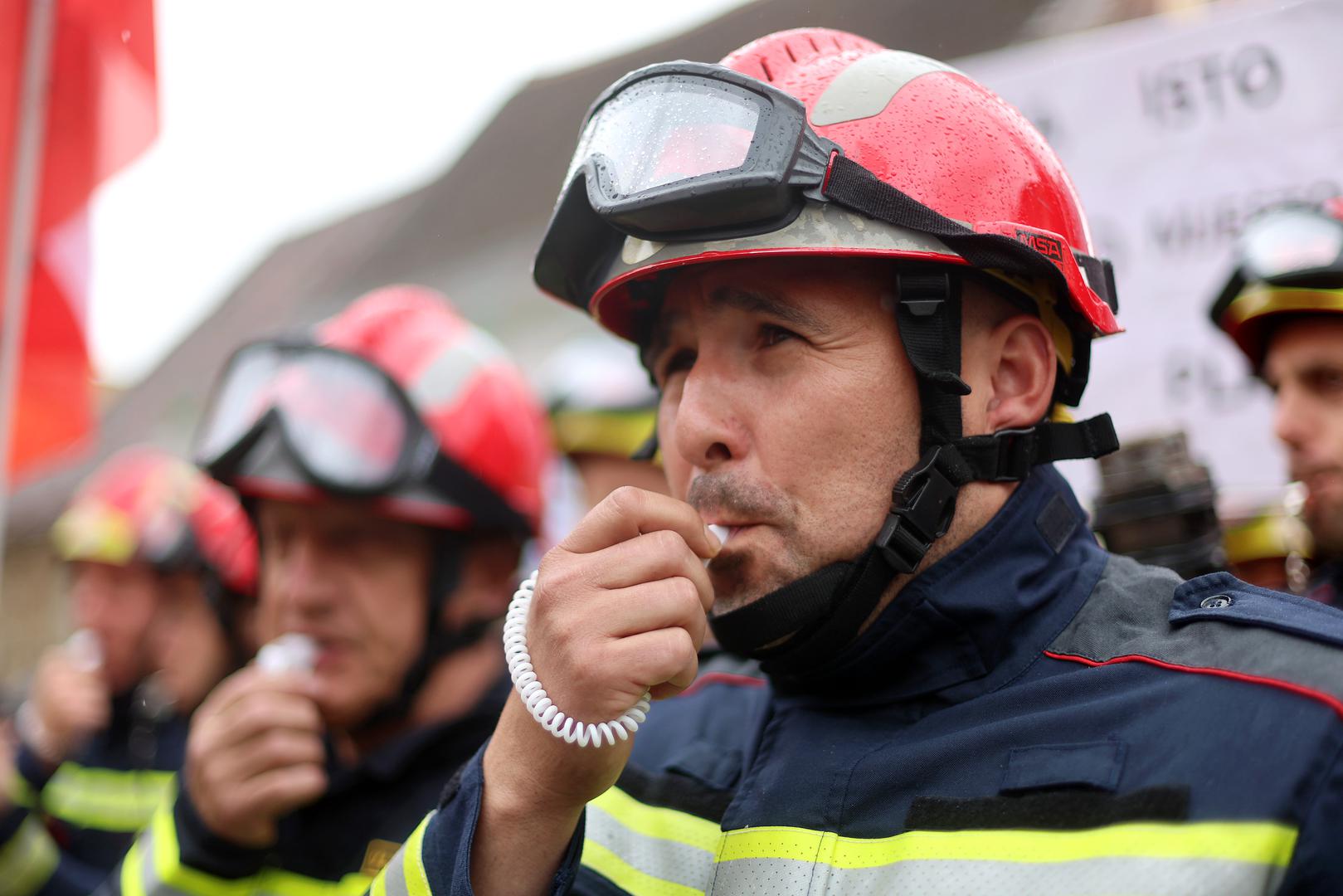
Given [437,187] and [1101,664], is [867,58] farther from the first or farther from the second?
[437,187]

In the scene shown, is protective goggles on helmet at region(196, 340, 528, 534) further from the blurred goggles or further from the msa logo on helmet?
the blurred goggles

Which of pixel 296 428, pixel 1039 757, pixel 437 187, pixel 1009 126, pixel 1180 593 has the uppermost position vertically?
pixel 1009 126

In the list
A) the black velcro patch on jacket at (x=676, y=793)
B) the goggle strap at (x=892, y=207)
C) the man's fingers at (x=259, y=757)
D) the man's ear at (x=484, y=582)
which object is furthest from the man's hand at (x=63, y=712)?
the goggle strap at (x=892, y=207)

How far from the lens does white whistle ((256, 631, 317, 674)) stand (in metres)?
3.15

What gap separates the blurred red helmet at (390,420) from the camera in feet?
11.1

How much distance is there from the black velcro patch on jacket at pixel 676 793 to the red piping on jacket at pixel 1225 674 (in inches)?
25.8

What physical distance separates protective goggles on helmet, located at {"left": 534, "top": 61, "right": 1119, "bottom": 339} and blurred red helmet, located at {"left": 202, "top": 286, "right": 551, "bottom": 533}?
1.51 m

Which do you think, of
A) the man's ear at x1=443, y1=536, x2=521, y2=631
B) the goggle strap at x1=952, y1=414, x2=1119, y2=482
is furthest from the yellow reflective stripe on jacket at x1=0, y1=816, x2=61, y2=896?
the goggle strap at x1=952, y1=414, x2=1119, y2=482

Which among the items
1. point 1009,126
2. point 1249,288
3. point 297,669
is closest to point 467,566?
point 297,669

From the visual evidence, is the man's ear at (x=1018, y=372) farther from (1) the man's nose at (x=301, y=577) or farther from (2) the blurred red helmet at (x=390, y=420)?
(1) the man's nose at (x=301, y=577)

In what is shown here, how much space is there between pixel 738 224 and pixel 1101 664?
928 millimetres

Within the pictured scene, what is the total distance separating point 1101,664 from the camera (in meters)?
1.84

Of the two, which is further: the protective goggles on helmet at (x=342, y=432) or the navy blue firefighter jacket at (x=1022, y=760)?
the protective goggles on helmet at (x=342, y=432)

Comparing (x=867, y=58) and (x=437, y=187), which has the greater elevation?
(x=867, y=58)
